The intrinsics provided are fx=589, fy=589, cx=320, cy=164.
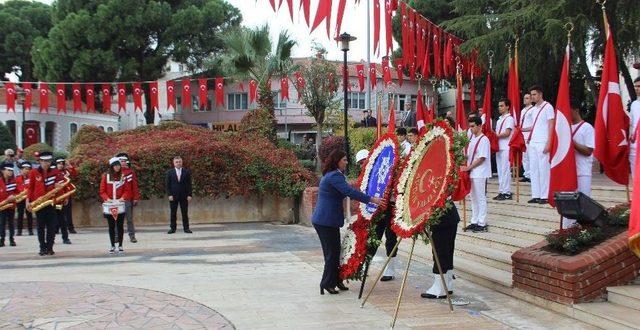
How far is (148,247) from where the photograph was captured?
37.7 ft

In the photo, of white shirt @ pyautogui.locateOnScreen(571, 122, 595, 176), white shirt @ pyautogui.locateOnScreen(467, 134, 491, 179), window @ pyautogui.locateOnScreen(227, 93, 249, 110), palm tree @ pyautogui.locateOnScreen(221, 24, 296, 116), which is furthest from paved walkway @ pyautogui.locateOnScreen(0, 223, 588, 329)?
window @ pyautogui.locateOnScreen(227, 93, 249, 110)

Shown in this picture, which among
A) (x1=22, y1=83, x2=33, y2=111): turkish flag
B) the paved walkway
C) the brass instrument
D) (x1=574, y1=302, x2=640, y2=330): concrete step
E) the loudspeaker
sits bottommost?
the paved walkway

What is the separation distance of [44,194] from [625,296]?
9.36 meters

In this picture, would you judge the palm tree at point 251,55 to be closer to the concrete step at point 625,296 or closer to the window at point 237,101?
the concrete step at point 625,296

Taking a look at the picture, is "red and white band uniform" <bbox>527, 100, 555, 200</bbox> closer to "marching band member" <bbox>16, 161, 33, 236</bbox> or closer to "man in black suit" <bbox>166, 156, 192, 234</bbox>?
"man in black suit" <bbox>166, 156, 192, 234</bbox>

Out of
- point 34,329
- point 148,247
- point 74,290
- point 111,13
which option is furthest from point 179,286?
point 111,13

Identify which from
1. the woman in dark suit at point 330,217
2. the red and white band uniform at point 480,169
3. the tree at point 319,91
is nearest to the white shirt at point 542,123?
the red and white band uniform at point 480,169

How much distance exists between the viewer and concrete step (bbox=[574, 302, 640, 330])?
17.1ft

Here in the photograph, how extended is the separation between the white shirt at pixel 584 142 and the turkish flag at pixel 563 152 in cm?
23

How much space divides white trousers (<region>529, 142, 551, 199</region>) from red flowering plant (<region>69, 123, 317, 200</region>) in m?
7.56

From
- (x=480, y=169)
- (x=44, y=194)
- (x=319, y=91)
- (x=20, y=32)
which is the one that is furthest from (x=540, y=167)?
(x=20, y=32)

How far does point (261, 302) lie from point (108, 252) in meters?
5.24

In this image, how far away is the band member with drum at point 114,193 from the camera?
1071 centimetres

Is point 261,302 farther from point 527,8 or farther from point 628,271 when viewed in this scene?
point 527,8
